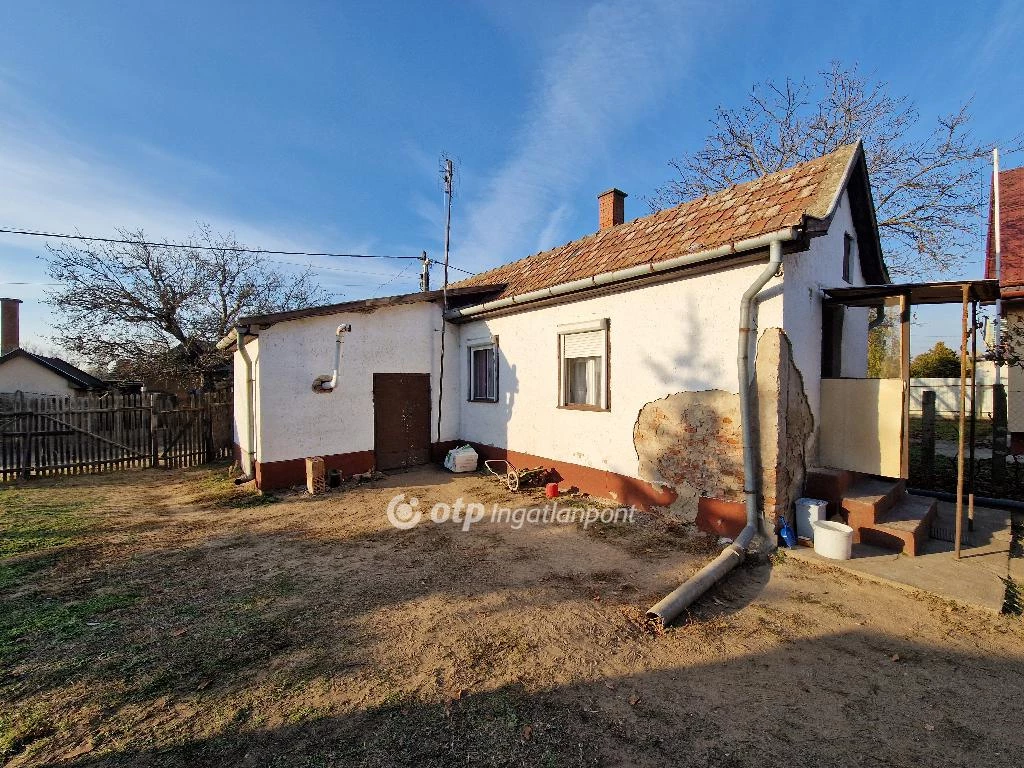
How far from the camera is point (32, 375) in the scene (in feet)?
67.5

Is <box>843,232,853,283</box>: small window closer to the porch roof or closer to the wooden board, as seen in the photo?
the porch roof

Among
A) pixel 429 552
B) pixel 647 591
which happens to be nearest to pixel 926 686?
pixel 647 591

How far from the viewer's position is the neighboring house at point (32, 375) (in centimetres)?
2005

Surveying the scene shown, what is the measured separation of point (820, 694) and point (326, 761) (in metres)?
3.01

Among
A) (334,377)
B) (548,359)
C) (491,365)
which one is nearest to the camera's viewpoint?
(548,359)

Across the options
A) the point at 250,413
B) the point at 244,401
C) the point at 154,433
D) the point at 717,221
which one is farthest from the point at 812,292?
the point at 154,433

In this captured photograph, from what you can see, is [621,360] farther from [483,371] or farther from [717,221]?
[483,371]

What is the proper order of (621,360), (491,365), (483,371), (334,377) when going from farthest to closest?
(483,371)
(491,365)
(334,377)
(621,360)

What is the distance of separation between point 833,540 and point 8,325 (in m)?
35.2

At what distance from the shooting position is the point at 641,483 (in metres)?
6.52

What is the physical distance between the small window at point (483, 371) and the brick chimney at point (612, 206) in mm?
4236

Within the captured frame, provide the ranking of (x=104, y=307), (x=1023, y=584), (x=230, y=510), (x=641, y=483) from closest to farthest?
(x=1023, y=584) → (x=641, y=483) → (x=230, y=510) → (x=104, y=307)

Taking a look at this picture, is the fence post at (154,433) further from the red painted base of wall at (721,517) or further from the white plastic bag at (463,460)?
A: the red painted base of wall at (721,517)

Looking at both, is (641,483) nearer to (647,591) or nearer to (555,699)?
(647,591)
